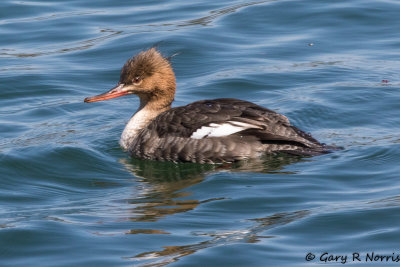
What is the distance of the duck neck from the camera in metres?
9.66

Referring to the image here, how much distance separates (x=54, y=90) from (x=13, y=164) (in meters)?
2.93

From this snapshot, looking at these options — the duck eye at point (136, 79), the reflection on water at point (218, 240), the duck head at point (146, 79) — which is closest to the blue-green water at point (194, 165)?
the reflection on water at point (218, 240)

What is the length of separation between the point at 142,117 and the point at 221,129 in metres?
1.26

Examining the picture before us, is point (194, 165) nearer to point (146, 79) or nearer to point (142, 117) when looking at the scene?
point (142, 117)

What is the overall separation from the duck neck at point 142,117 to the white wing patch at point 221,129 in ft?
3.04

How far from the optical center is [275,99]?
1111 centimetres

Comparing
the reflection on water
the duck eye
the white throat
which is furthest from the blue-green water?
the duck eye

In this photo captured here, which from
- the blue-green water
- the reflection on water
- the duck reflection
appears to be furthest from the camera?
the blue-green water

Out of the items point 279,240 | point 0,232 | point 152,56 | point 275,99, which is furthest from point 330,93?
point 0,232

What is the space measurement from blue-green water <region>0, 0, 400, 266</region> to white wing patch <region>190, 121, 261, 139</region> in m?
0.35

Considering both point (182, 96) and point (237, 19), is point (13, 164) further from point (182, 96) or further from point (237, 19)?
point (237, 19)

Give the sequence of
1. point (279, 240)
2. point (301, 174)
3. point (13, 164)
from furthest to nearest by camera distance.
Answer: point (13, 164) → point (301, 174) → point (279, 240)

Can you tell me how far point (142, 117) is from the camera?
32.2 ft

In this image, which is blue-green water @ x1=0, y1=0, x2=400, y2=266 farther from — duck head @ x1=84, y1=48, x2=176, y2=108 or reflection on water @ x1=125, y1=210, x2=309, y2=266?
duck head @ x1=84, y1=48, x2=176, y2=108
